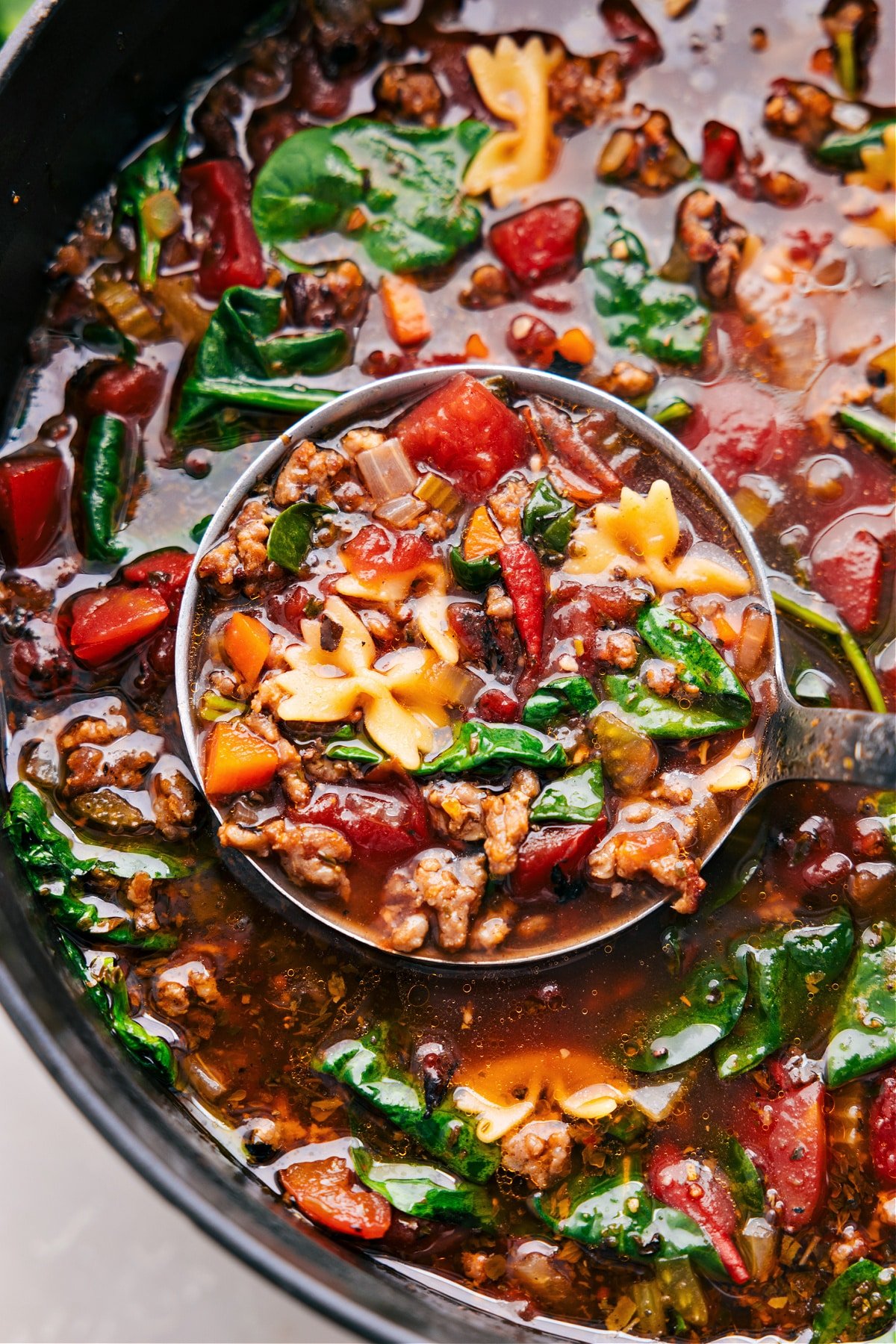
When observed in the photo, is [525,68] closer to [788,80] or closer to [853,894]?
[788,80]

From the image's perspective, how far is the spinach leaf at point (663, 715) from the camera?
11.9ft

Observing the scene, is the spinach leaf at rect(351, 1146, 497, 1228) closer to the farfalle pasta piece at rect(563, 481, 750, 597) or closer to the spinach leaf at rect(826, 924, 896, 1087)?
the spinach leaf at rect(826, 924, 896, 1087)

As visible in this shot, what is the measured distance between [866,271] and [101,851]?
3662mm

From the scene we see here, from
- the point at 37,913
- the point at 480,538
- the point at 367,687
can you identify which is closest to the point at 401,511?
the point at 480,538

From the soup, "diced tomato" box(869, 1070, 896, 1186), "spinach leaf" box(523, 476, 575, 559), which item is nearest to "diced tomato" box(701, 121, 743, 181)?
the soup

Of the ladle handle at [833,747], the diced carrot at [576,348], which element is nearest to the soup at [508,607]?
the diced carrot at [576,348]

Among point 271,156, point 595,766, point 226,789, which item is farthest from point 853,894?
point 271,156

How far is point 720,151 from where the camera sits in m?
4.36

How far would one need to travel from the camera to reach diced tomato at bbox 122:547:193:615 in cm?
402

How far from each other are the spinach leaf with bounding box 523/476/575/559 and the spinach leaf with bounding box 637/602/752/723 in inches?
14.8

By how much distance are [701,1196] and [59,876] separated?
2.50 meters

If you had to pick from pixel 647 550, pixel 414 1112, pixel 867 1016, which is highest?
pixel 647 550

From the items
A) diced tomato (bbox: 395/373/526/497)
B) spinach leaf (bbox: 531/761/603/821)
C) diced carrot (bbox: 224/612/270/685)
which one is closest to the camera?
spinach leaf (bbox: 531/761/603/821)

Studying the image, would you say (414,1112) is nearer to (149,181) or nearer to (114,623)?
(114,623)
